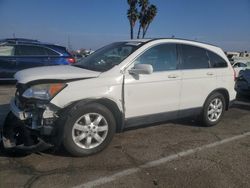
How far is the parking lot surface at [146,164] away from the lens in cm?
343

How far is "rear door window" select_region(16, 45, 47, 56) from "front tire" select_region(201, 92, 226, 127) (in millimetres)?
7142

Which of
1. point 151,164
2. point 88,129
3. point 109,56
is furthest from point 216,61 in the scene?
point 88,129

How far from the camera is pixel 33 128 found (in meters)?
3.76

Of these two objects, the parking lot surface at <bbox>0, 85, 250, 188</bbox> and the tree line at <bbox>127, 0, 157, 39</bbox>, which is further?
the tree line at <bbox>127, 0, 157, 39</bbox>

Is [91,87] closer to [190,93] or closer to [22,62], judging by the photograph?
[190,93]

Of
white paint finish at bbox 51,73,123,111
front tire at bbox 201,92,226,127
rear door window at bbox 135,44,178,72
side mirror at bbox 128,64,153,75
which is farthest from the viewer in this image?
front tire at bbox 201,92,226,127

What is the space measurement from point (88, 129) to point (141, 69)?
46.2 inches

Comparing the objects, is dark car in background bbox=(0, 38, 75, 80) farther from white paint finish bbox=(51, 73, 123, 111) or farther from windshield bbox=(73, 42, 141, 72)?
white paint finish bbox=(51, 73, 123, 111)

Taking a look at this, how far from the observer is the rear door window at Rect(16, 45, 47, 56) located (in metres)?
10.6

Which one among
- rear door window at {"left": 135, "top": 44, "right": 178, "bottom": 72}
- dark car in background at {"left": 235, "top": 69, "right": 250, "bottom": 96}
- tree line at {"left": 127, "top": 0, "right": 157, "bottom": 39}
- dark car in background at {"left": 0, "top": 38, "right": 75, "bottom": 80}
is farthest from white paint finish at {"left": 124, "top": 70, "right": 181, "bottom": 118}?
tree line at {"left": 127, "top": 0, "right": 157, "bottom": 39}

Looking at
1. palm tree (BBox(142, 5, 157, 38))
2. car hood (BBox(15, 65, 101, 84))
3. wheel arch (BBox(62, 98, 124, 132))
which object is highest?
palm tree (BBox(142, 5, 157, 38))

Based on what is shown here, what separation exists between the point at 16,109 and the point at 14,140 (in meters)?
0.44

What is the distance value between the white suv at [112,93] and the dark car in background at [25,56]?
235 inches

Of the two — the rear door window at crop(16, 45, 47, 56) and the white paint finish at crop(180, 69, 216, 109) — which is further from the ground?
the rear door window at crop(16, 45, 47, 56)
